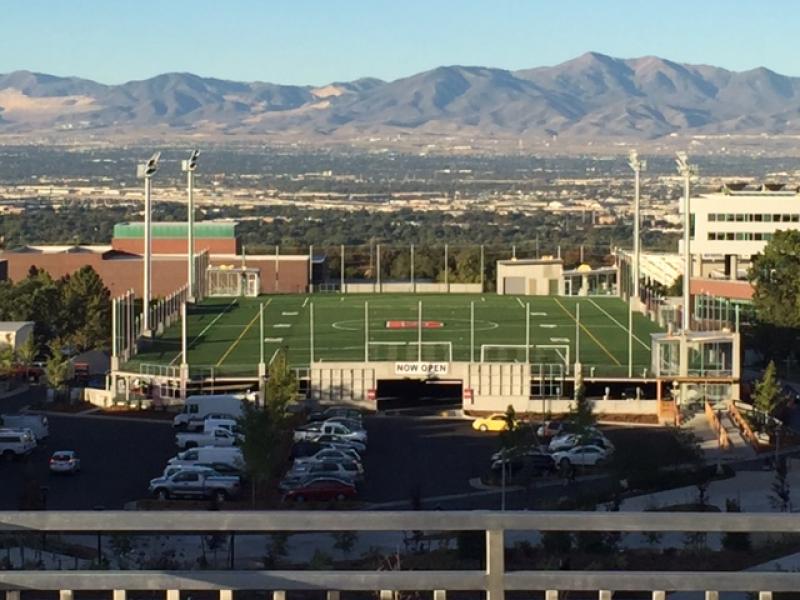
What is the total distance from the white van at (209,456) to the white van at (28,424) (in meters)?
3.48

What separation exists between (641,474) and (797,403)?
41.4ft

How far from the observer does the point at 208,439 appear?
2838cm

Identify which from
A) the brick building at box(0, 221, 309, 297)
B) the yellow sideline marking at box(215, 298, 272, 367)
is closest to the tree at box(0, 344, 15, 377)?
the yellow sideline marking at box(215, 298, 272, 367)

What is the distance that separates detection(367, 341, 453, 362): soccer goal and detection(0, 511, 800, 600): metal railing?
103ft

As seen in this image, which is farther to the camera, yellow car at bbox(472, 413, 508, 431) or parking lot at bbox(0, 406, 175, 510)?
yellow car at bbox(472, 413, 508, 431)

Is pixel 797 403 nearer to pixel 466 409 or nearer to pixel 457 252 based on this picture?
pixel 466 409

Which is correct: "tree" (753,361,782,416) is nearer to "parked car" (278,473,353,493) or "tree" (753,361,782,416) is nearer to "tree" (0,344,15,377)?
"parked car" (278,473,353,493)

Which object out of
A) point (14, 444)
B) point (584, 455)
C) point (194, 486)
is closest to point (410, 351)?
point (584, 455)

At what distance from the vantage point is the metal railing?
12.4 ft

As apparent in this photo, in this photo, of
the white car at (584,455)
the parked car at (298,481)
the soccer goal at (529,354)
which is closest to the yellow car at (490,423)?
the soccer goal at (529,354)

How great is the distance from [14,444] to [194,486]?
16.4 feet

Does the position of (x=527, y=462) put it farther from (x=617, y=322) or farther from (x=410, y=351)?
(x=617, y=322)

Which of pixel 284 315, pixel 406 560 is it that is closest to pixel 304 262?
pixel 284 315

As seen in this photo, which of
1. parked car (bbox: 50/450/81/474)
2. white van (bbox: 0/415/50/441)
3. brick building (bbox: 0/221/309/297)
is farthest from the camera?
brick building (bbox: 0/221/309/297)
